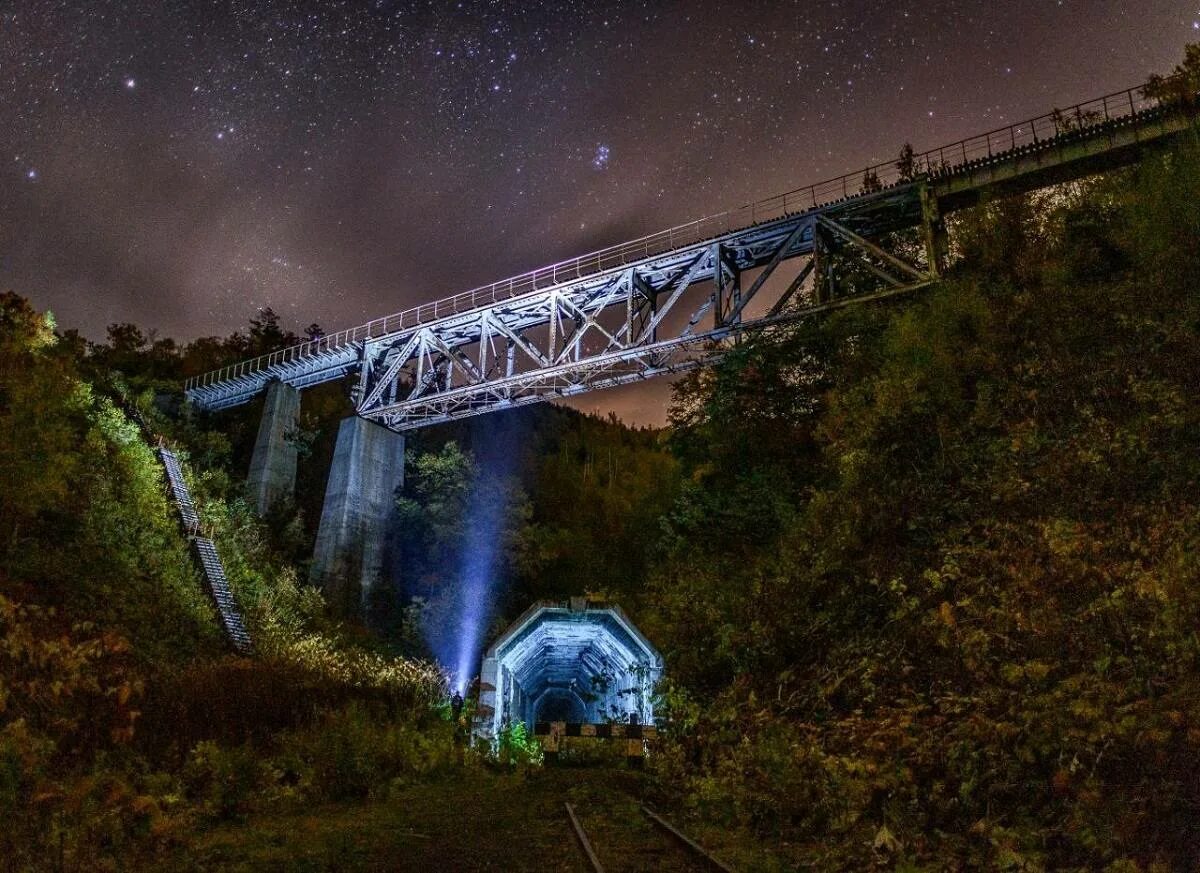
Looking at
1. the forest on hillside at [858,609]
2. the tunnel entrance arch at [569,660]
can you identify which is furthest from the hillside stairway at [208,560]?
the tunnel entrance arch at [569,660]

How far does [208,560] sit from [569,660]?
14.4 meters

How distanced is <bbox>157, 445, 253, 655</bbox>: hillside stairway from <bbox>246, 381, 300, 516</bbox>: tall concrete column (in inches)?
253

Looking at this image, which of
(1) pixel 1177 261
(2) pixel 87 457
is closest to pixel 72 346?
(2) pixel 87 457

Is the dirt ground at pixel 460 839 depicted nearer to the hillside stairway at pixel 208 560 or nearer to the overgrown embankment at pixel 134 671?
the overgrown embankment at pixel 134 671

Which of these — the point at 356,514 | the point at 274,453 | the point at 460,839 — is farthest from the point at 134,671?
the point at 274,453

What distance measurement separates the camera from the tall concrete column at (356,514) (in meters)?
35.3

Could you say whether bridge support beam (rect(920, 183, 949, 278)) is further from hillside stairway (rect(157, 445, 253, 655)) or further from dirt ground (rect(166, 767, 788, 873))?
hillside stairway (rect(157, 445, 253, 655))

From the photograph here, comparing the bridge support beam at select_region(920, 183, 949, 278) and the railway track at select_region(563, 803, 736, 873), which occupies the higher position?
the bridge support beam at select_region(920, 183, 949, 278)

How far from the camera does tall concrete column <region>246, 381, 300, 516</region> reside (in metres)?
39.2

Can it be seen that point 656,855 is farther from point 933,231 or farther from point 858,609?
point 933,231

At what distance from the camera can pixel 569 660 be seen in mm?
30750

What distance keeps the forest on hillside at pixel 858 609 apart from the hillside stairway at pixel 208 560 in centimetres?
72

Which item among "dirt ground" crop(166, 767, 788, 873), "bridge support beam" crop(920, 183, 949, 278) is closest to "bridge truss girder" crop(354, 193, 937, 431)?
"bridge support beam" crop(920, 183, 949, 278)

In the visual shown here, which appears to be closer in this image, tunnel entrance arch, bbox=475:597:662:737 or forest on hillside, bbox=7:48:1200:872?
forest on hillside, bbox=7:48:1200:872
